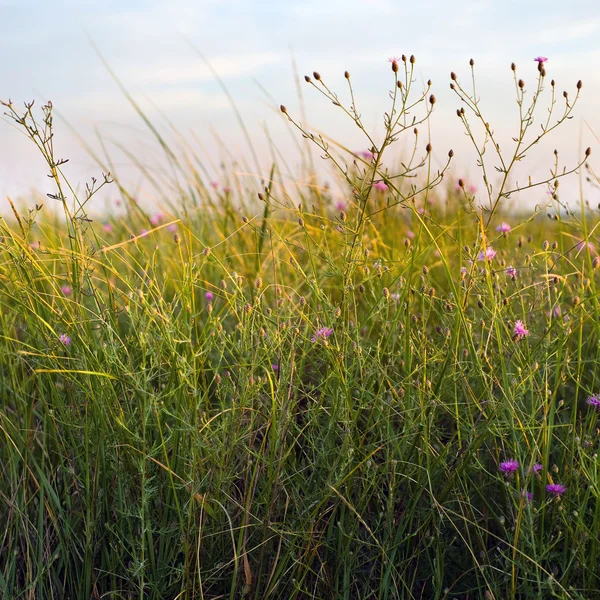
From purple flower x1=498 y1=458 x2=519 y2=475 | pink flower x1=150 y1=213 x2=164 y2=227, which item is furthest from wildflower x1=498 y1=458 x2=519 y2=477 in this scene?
pink flower x1=150 y1=213 x2=164 y2=227

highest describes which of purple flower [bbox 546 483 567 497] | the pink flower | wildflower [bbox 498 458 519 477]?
the pink flower

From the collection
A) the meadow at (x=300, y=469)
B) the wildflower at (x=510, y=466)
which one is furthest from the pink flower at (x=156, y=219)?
the wildflower at (x=510, y=466)

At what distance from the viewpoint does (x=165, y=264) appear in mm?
3258

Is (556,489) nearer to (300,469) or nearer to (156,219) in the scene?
(300,469)

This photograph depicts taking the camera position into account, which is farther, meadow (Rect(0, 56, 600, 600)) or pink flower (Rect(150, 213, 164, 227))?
pink flower (Rect(150, 213, 164, 227))

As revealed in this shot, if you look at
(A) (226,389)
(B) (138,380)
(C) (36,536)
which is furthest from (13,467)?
(A) (226,389)

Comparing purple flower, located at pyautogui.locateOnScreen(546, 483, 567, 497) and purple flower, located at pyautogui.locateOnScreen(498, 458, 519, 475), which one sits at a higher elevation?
purple flower, located at pyautogui.locateOnScreen(498, 458, 519, 475)

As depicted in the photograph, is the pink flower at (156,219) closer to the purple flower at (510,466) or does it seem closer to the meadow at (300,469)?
the meadow at (300,469)

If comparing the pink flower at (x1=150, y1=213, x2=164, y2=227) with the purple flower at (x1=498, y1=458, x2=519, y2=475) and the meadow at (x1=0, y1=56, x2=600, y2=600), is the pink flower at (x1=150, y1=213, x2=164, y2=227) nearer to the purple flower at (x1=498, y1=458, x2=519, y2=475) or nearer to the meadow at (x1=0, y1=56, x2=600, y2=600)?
the meadow at (x1=0, y1=56, x2=600, y2=600)

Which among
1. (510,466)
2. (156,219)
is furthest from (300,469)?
(156,219)

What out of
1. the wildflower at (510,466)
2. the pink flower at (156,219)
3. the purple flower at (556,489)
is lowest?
the purple flower at (556,489)

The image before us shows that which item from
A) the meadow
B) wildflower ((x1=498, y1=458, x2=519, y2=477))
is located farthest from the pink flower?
wildflower ((x1=498, y1=458, x2=519, y2=477))

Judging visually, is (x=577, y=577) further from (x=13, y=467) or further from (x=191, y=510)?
(x=13, y=467)

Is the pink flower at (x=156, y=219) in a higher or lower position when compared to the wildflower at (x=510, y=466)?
higher
